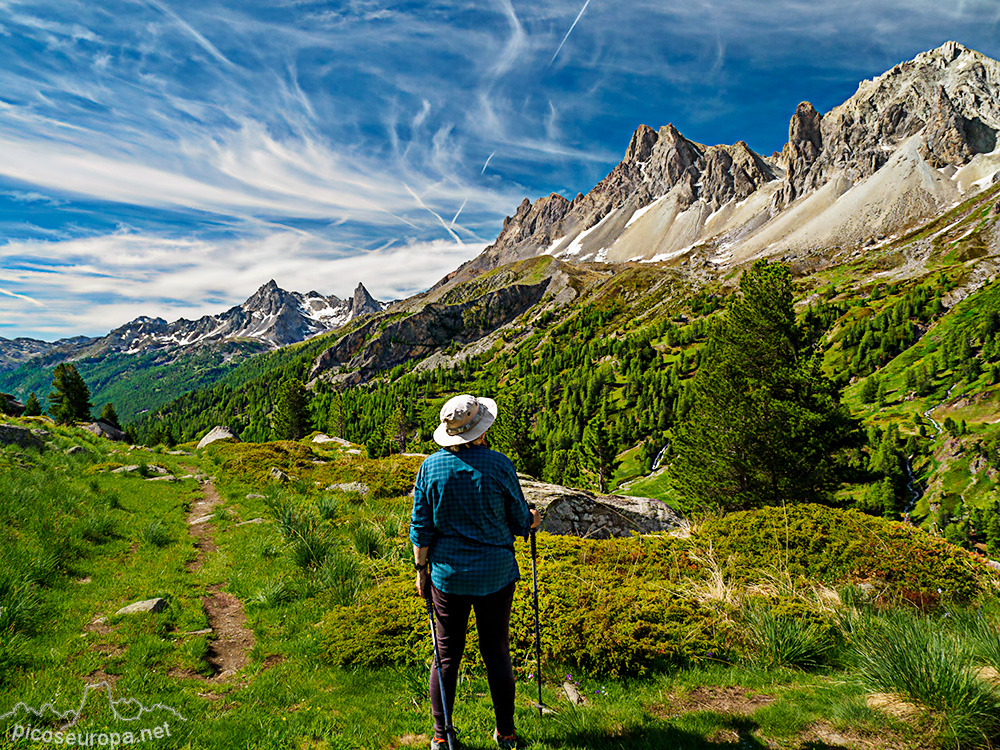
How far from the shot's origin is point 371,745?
4574 millimetres

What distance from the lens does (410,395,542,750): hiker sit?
432cm

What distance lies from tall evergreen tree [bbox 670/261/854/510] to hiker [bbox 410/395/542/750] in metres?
20.1

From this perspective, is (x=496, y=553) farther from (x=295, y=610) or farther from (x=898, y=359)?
(x=898, y=359)

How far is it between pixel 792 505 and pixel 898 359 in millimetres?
151007

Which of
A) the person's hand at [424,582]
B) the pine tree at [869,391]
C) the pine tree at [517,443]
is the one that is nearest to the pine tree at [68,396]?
the pine tree at [517,443]

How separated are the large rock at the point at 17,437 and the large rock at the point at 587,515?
18.0 meters

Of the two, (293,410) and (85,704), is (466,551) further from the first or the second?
(293,410)

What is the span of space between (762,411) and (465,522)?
2122 cm

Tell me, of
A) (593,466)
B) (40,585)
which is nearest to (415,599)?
(40,585)

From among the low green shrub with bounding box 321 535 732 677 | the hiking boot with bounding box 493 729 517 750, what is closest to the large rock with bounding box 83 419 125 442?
the low green shrub with bounding box 321 535 732 677

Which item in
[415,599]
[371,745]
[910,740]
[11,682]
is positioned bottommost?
[910,740]

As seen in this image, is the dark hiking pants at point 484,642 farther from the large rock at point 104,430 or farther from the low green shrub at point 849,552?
the large rock at point 104,430

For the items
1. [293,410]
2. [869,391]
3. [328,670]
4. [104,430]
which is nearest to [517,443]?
[293,410]

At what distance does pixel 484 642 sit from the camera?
14.6 feet
